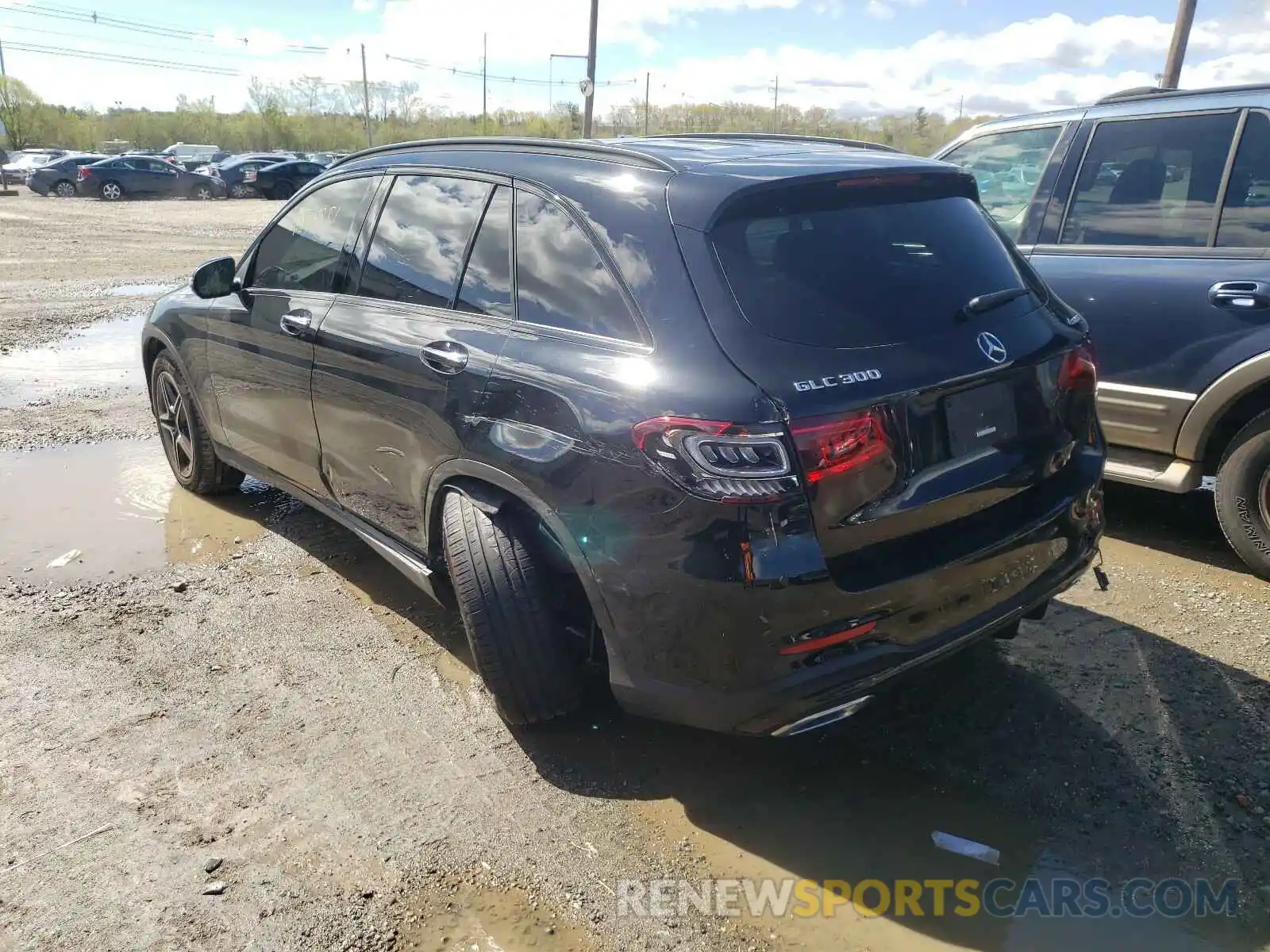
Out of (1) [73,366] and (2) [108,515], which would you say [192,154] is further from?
(2) [108,515]

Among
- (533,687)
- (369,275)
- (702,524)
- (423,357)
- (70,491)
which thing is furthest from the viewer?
(70,491)

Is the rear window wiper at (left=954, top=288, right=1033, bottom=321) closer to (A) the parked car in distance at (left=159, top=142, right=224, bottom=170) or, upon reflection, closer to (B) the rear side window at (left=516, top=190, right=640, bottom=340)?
(B) the rear side window at (left=516, top=190, right=640, bottom=340)

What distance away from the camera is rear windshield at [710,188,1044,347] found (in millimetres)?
2527

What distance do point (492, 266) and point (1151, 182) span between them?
316cm

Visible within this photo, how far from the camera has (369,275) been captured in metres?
3.63

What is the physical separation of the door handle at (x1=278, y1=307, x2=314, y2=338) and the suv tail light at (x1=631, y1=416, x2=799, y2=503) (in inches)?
82.8

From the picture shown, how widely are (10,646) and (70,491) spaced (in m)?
1.91

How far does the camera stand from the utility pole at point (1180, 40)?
37.1 feet

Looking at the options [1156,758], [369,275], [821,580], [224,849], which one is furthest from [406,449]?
[1156,758]

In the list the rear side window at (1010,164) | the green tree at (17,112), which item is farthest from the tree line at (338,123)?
the rear side window at (1010,164)

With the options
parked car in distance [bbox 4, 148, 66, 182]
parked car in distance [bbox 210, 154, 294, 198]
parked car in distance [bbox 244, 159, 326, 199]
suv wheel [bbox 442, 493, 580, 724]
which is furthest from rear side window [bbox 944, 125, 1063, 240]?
parked car in distance [bbox 4, 148, 66, 182]

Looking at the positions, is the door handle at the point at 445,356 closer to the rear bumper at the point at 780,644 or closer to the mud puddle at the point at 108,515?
the rear bumper at the point at 780,644

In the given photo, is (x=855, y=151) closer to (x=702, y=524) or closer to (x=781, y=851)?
(x=702, y=524)

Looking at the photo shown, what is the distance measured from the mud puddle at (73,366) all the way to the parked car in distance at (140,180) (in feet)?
87.0
